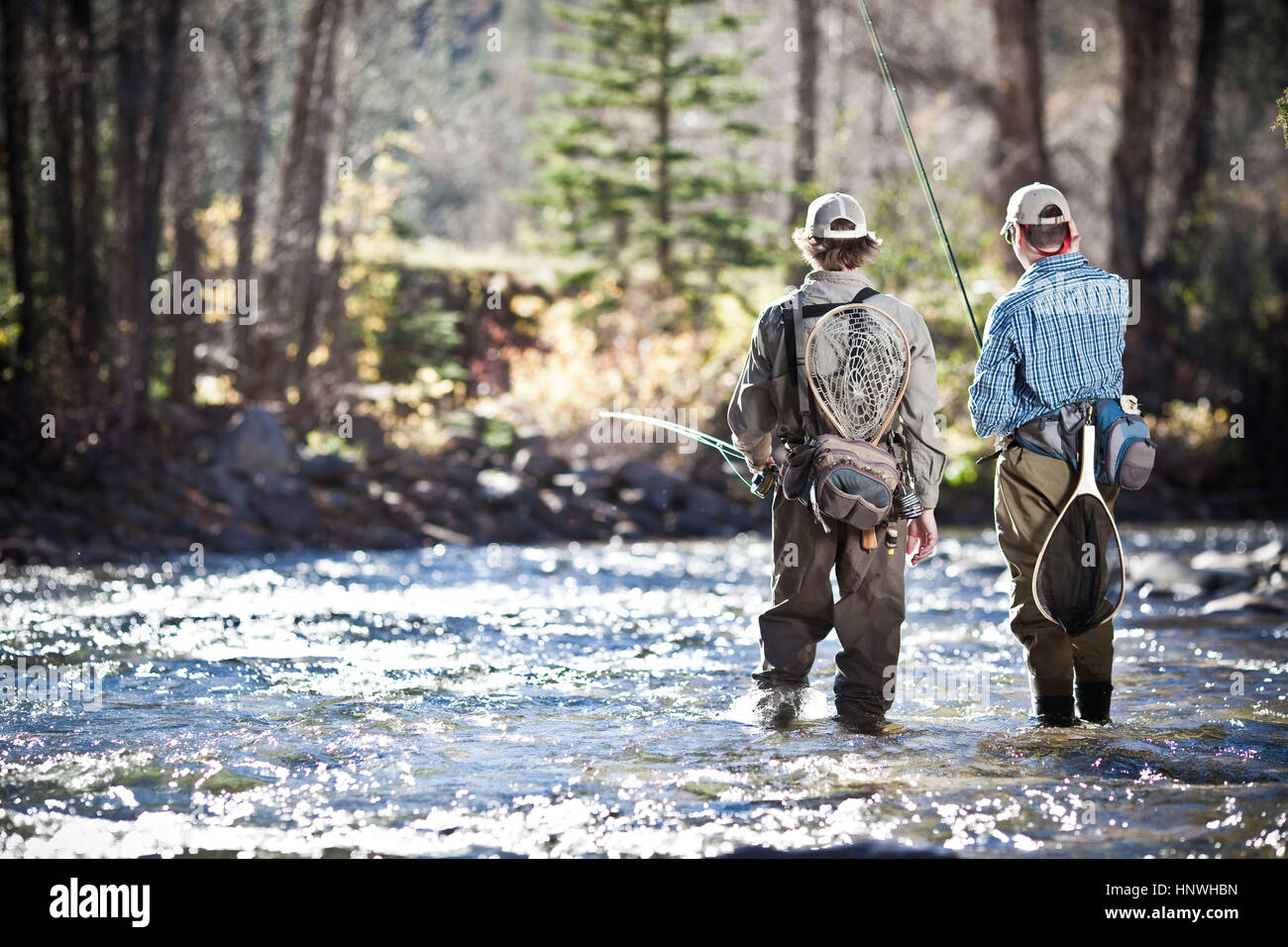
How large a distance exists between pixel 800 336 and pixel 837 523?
26.3 inches

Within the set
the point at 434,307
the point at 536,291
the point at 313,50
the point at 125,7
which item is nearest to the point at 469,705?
the point at 125,7

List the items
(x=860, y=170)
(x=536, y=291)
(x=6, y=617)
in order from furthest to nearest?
1. (x=860, y=170)
2. (x=536, y=291)
3. (x=6, y=617)

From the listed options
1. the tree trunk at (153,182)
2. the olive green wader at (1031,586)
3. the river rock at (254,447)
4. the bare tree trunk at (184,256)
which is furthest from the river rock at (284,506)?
the olive green wader at (1031,586)

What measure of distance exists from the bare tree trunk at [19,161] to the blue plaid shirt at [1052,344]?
931cm

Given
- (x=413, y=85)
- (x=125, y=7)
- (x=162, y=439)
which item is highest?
(x=413, y=85)

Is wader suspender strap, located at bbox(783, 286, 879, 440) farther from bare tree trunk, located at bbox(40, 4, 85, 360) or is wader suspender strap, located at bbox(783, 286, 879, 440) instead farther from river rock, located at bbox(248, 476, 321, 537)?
bare tree trunk, located at bbox(40, 4, 85, 360)

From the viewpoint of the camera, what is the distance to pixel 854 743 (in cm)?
495

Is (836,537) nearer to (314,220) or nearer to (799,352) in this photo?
(799,352)

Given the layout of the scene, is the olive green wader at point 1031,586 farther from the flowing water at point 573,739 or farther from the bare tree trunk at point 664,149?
the bare tree trunk at point 664,149

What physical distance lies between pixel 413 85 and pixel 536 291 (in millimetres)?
4149

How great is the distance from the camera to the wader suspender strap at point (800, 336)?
5102mm

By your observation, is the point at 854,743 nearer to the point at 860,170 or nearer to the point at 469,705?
the point at 469,705

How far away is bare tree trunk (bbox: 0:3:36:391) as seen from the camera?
1206cm

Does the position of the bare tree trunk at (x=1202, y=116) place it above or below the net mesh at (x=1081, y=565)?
above
